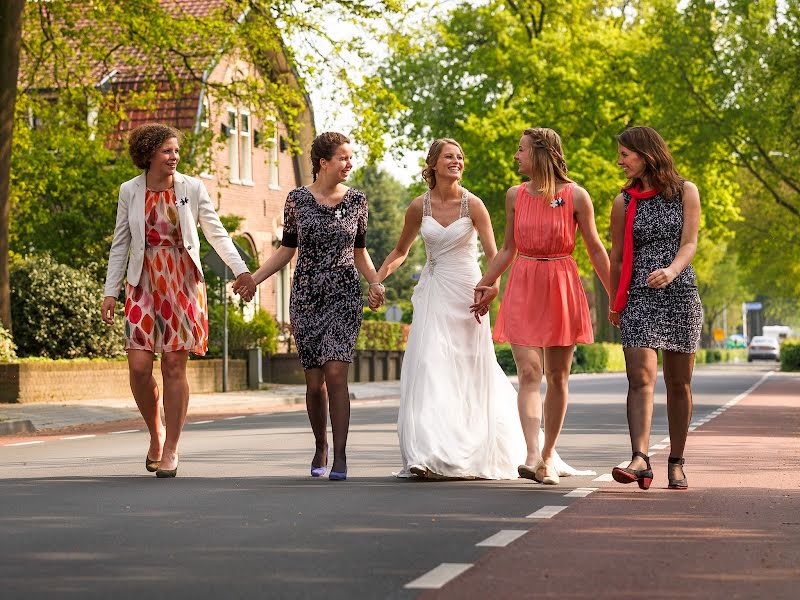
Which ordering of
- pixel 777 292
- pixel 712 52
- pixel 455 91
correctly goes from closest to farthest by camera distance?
pixel 712 52
pixel 455 91
pixel 777 292

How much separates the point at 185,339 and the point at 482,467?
2064 mm

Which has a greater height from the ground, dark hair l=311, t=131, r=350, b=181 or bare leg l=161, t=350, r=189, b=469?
dark hair l=311, t=131, r=350, b=181

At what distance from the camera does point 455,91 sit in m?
57.2

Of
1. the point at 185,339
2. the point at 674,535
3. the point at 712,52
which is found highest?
the point at 712,52

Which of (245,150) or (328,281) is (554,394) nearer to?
(328,281)

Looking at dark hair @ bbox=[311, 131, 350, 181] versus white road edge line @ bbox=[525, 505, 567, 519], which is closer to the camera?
white road edge line @ bbox=[525, 505, 567, 519]

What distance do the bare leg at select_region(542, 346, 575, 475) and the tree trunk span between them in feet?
47.1

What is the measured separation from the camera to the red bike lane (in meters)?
5.99

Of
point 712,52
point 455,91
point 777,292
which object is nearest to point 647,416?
point 712,52

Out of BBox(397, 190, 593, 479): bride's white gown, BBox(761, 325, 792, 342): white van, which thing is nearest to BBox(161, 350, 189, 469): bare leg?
BBox(397, 190, 593, 479): bride's white gown

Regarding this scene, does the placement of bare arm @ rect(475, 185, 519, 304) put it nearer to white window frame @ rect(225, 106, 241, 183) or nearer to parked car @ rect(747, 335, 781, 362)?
white window frame @ rect(225, 106, 241, 183)

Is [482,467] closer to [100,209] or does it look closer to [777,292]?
[100,209]

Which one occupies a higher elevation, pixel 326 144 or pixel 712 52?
pixel 712 52

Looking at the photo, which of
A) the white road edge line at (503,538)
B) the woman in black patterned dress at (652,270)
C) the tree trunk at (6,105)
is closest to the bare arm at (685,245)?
the woman in black patterned dress at (652,270)
